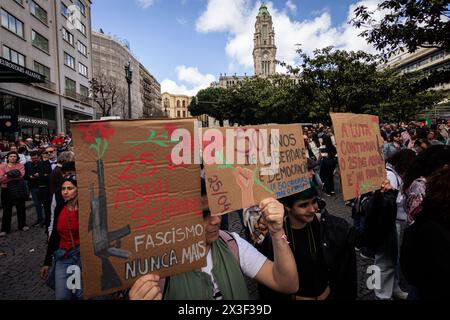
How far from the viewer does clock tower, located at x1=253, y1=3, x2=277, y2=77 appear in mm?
127750

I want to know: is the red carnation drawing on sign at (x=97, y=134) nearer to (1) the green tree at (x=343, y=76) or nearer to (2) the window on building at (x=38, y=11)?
(1) the green tree at (x=343, y=76)

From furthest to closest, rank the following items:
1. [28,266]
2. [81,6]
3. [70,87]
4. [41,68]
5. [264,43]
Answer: [264,43], [81,6], [70,87], [41,68], [28,266]

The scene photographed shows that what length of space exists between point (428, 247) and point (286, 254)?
2.80ft

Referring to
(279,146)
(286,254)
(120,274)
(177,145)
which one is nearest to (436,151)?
(279,146)

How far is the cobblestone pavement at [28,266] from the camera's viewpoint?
3787mm

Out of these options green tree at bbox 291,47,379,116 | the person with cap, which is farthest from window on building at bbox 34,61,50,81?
the person with cap

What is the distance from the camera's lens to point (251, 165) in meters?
2.10

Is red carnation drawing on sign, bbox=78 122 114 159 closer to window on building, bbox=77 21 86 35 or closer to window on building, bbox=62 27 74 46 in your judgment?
window on building, bbox=62 27 74 46

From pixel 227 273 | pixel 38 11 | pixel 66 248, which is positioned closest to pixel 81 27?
pixel 38 11

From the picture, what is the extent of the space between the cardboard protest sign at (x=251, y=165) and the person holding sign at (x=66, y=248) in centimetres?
156

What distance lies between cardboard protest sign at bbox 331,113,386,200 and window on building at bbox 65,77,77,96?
3355cm

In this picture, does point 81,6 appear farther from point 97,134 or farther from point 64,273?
point 97,134

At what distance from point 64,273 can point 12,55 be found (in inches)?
986

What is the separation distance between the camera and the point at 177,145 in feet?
5.49
